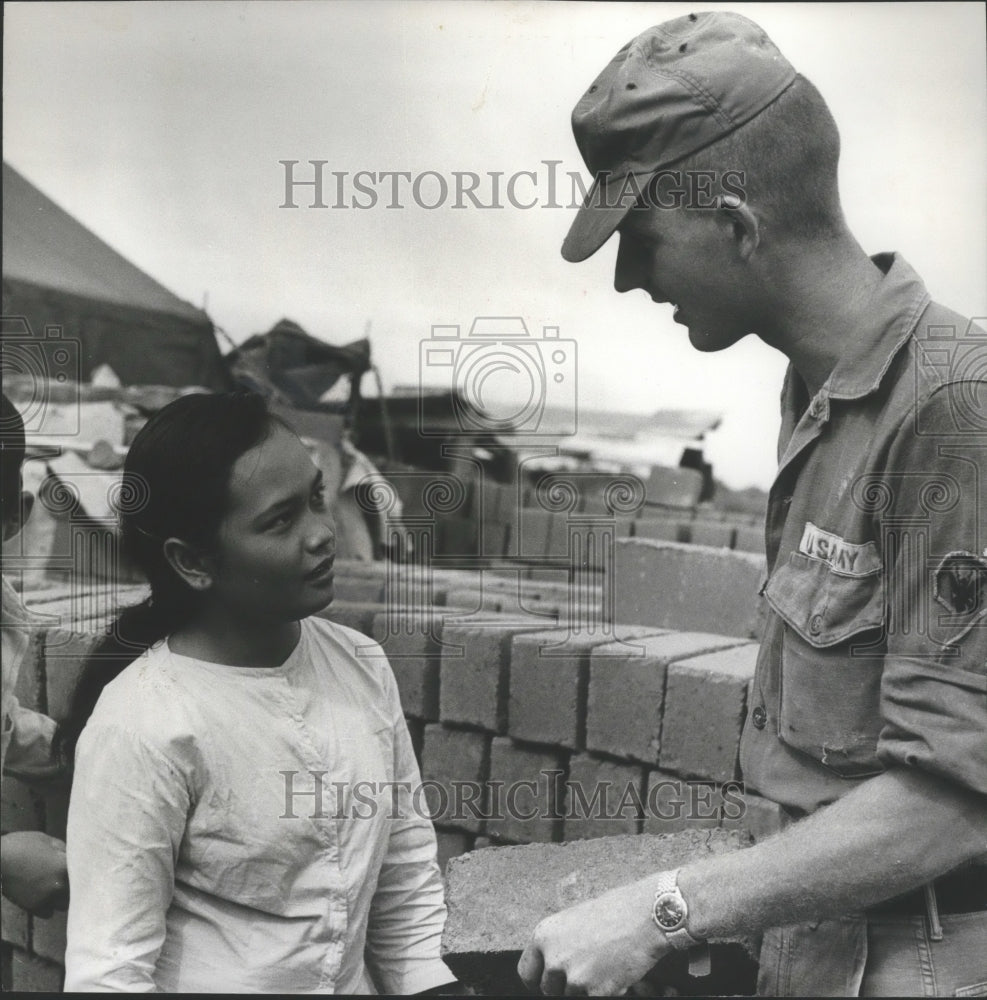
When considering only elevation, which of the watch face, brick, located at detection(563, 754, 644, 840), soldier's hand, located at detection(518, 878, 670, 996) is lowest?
brick, located at detection(563, 754, 644, 840)

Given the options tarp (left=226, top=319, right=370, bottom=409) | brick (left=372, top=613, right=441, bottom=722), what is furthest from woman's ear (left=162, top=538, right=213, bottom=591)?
tarp (left=226, top=319, right=370, bottom=409)

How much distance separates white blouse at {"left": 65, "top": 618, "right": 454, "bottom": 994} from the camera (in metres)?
1.70

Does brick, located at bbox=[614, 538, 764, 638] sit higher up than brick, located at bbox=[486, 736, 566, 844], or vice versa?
brick, located at bbox=[614, 538, 764, 638]

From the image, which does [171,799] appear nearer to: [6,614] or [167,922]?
[167,922]

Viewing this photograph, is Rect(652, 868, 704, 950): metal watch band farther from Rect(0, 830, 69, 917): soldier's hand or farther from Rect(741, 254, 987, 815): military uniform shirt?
Rect(0, 830, 69, 917): soldier's hand

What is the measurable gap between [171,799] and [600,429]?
7.25m

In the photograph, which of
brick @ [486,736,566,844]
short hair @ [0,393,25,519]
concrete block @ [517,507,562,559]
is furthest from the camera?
concrete block @ [517,507,562,559]

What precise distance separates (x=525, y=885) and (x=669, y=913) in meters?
0.73

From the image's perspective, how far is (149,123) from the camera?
3.07m

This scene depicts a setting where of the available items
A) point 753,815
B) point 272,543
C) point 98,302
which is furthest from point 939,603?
point 98,302

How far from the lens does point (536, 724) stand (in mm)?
3387

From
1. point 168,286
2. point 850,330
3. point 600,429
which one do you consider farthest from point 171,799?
point 168,286

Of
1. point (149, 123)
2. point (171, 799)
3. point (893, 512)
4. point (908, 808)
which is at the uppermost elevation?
point (149, 123)

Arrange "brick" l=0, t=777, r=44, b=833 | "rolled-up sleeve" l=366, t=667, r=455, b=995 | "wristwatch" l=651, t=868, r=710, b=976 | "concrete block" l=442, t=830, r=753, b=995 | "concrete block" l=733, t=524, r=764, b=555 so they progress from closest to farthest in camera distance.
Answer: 1. "wristwatch" l=651, t=868, r=710, b=976
2. "concrete block" l=442, t=830, r=753, b=995
3. "rolled-up sleeve" l=366, t=667, r=455, b=995
4. "brick" l=0, t=777, r=44, b=833
5. "concrete block" l=733, t=524, r=764, b=555
